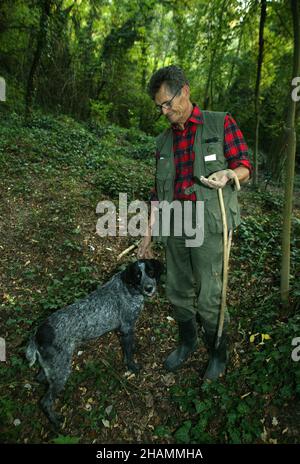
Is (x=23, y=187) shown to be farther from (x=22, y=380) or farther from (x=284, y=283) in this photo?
(x=284, y=283)

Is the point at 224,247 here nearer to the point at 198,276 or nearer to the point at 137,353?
the point at 198,276

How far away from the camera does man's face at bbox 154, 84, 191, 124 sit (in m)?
3.03

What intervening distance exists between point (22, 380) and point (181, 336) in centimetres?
196

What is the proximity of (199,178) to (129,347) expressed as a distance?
7.32 ft

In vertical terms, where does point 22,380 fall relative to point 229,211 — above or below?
below

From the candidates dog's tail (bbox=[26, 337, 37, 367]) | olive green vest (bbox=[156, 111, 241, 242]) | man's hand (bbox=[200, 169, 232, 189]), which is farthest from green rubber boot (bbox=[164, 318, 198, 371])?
man's hand (bbox=[200, 169, 232, 189])

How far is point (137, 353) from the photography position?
4238 mm

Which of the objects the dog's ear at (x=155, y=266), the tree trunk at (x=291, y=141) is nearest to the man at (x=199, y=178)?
the dog's ear at (x=155, y=266)

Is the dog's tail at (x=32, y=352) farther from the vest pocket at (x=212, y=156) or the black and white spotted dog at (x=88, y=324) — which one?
the vest pocket at (x=212, y=156)

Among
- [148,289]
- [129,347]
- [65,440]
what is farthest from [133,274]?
[65,440]

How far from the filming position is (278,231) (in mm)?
6363

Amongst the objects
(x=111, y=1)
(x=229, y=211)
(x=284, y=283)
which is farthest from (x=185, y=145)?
(x=111, y=1)

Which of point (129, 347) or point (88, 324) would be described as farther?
point (129, 347)
